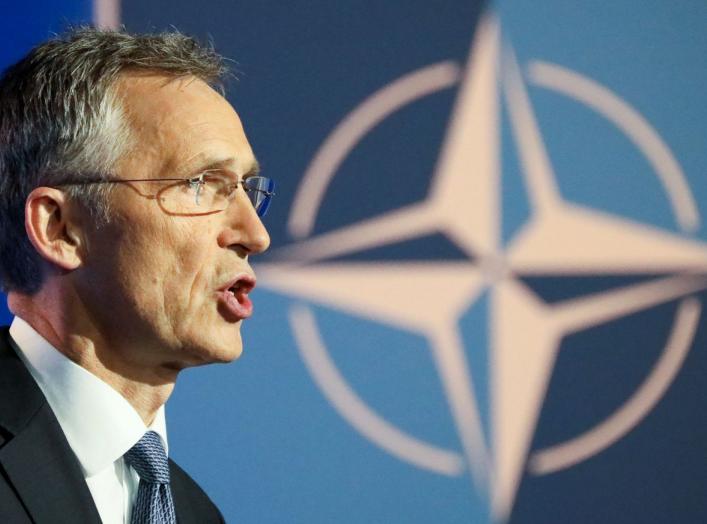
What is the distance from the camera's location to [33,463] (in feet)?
3.85

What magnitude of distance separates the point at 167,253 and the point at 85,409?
0.22m

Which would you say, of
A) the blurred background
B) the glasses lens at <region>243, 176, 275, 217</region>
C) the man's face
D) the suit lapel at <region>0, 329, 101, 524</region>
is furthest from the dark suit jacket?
the blurred background

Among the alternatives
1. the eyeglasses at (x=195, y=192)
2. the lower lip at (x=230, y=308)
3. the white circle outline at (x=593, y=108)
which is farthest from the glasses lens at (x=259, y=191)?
the white circle outline at (x=593, y=108)

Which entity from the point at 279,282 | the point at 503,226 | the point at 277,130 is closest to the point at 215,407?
the point at 279,282

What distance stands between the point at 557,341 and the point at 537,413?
0.15 metres

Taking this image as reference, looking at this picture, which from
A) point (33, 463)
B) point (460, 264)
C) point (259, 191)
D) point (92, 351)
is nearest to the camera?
point (33, 463)

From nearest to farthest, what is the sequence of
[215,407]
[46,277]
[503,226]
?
1. [46,277]
2. [215,407]
3. [503,226]

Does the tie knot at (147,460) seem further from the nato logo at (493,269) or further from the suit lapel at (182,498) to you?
the nato logo at (493,269)

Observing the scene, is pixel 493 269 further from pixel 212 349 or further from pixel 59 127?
pixel 59 127

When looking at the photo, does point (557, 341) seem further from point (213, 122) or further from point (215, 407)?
point (213, 122)

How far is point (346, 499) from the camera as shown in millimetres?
1908

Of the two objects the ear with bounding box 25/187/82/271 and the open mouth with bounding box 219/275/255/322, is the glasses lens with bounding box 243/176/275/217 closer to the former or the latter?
the open mouth with bounding box 219/275/255/322

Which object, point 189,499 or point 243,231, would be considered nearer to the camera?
point 243,231

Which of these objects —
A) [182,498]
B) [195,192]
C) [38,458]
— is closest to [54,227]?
[195,192]
